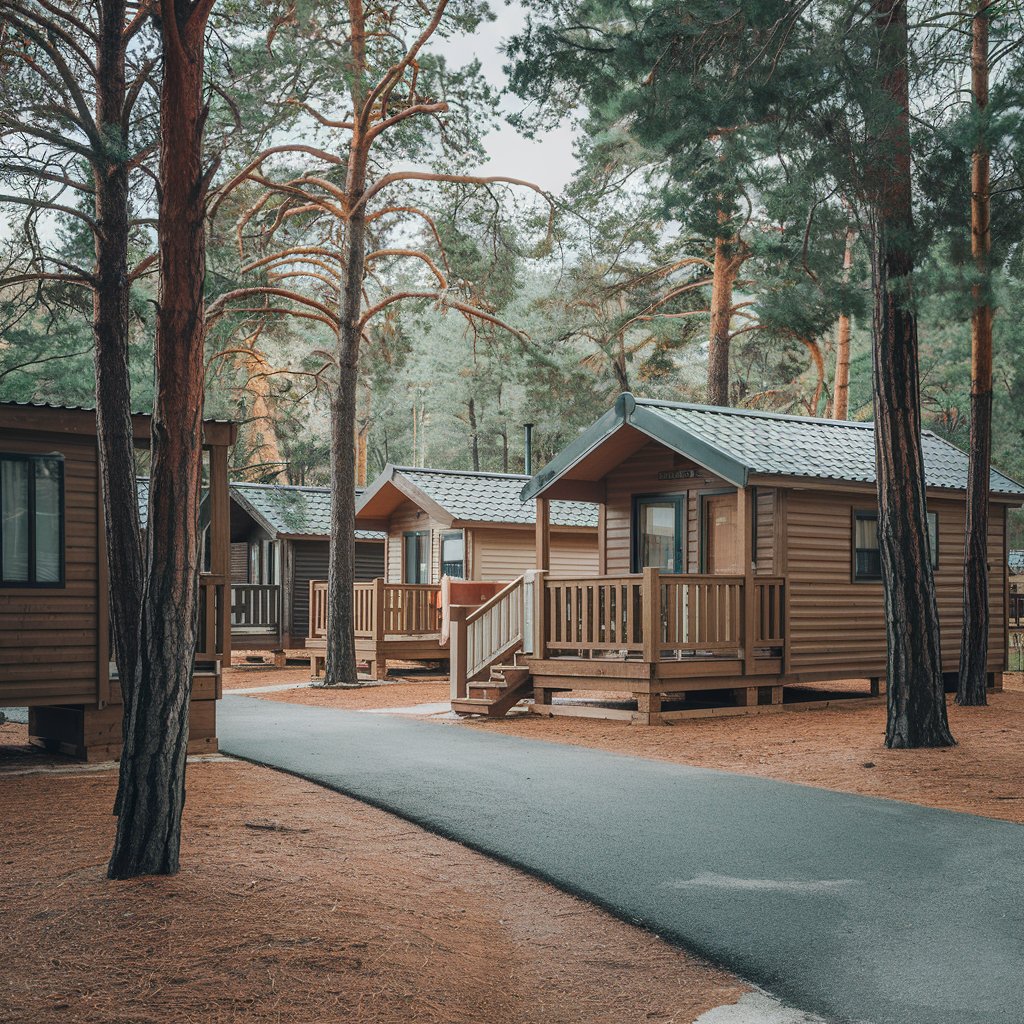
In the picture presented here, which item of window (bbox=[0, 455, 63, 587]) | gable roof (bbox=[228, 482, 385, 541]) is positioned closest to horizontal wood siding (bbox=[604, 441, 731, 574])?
→ window (bbox=[0, 455, 63, 587])

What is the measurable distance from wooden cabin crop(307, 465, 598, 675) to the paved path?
12.0 m

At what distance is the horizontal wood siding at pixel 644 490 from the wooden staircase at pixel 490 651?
295cm

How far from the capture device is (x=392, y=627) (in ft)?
80.5

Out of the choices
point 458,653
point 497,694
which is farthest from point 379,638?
point 497,694

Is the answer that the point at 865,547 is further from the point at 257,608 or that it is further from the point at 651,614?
the point at 257,608

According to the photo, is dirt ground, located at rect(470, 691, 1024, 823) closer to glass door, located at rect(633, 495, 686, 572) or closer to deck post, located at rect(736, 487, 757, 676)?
deck post, located at rect(736, 487, 757, 676)

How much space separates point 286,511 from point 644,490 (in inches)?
550

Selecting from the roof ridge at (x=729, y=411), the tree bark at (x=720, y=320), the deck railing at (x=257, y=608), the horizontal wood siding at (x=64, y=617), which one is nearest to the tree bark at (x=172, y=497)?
the horizontal wood siding at (x=64, y=617)

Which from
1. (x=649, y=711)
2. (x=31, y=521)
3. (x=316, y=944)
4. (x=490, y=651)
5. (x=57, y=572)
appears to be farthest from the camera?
(x=490, y=651)

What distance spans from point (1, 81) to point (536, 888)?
28.3 feet

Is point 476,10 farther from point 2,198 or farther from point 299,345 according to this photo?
point 299,345

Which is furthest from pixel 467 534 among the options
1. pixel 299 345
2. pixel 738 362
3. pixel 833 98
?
pixel 299 345

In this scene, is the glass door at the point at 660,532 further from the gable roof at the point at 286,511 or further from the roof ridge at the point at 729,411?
the gable roof at the point at 286,511

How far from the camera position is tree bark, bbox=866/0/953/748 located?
12461 mm
